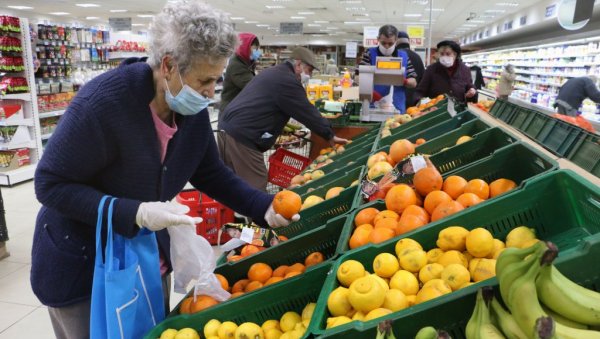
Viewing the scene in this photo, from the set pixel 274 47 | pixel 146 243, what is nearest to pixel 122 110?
pixel 146 243

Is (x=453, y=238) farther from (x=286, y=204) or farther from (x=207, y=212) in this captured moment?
(x=207, y=212)

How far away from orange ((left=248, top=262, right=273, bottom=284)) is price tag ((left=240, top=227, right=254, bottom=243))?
4.0 inches

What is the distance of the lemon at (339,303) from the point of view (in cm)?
121

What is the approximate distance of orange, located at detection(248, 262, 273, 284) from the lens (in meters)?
1.68

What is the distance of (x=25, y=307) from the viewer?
3.21m

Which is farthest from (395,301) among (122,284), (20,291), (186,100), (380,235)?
(20,291)

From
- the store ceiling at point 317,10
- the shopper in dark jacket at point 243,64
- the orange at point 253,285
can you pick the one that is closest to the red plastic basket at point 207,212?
the shopper in dark jacket at point 243,64

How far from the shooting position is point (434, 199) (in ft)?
5.39

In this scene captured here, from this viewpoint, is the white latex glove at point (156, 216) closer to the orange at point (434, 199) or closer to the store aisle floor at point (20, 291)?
the orange at point (434, 199)

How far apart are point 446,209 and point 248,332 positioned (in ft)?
2.54

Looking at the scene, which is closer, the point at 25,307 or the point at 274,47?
the point at 25,307

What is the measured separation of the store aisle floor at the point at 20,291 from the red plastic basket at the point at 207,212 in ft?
2.73

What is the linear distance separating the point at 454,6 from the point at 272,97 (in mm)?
15698

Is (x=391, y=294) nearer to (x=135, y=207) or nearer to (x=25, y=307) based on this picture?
(x=135, y=207)
